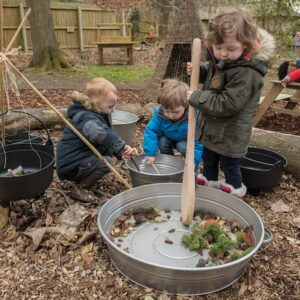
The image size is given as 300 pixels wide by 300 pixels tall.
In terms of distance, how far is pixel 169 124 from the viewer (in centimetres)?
307

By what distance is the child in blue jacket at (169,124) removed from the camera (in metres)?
2.80

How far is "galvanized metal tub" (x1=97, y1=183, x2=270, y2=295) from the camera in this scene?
1688 millimetres

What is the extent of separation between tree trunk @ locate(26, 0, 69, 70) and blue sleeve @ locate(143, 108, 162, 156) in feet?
22.2

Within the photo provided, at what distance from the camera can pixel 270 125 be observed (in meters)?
4.78

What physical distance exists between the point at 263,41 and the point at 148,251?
154 centimetres

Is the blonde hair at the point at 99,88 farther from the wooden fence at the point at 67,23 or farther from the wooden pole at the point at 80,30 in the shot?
the wooden pole at the point at 80,30

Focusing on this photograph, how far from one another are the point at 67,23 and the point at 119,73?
6.35 metres

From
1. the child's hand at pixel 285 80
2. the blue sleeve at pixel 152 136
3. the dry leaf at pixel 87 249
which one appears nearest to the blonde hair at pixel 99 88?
the blue sleeve at pixel 152 136

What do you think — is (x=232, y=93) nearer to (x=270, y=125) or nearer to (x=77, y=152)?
(x=77, y=152)

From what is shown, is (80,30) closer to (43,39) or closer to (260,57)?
(43,39)

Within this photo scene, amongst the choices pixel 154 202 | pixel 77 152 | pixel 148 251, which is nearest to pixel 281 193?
pixel 154 202

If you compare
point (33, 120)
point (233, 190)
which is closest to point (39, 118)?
point (33, 120)

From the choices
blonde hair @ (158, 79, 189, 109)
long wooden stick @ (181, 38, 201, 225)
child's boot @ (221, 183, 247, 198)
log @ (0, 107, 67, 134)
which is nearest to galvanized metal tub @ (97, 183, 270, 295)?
long wooden stick @ (181, 38, 201, 225)

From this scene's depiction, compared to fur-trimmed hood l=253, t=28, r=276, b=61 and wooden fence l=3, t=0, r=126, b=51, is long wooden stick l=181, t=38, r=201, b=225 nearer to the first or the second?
fur-trimmed hood l=253, t=28, r=276, b=61
